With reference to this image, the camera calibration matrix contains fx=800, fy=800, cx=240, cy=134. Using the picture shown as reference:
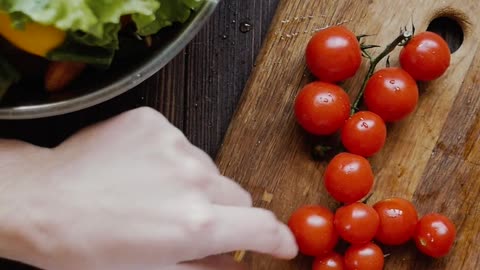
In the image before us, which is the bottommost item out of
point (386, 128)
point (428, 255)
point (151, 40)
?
point (428, 255)

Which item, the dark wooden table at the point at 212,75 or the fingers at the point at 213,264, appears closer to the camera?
the fingers at the point at 213,264

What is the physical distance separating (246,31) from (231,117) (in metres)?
0.12

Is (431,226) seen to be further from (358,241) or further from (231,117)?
(231,117)

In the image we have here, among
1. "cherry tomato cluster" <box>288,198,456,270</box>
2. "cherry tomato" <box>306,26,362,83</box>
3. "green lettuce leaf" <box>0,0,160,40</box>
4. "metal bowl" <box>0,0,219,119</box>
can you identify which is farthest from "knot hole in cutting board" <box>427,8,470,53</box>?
"green lettuce leaf" <box>0,0,160,40</box>

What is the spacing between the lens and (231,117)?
3.59 feet

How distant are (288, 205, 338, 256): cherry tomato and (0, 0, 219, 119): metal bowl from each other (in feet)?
0.97

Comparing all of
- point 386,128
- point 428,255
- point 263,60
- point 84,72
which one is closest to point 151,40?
point 84,72

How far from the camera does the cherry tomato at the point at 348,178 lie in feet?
3.34

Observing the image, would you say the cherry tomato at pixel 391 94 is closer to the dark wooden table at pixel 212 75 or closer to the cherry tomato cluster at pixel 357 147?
the cherry tomato cluster at pixel 357 147

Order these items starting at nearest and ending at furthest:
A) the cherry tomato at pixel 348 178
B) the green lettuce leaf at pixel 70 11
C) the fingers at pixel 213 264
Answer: the green lettuce leaf at pixel 70 11, the fingers at pixel 213 264, the cherry tomato at pixel 348 178

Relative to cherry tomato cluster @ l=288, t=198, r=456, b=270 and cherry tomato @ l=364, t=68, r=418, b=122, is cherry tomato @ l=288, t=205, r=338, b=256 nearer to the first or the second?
cherry tomato cluster @ l=288, t=198, r=456, b=270

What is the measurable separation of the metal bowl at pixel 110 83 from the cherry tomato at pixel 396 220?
0.36m

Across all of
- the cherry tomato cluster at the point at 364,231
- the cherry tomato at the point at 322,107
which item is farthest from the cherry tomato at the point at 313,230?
the cherry tomato at the point at 322,107

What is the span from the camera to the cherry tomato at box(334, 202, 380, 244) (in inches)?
40.0
